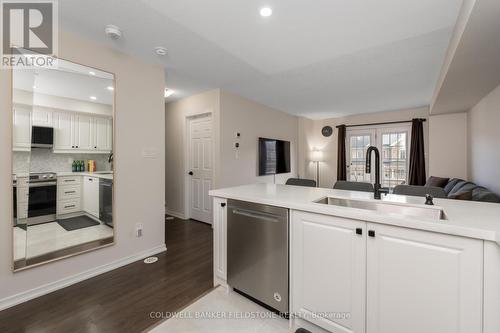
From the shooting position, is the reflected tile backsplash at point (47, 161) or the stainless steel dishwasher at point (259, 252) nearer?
the stainless steel dishwasher at point (259, 252)

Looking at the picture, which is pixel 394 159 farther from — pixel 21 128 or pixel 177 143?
pixel 21 128

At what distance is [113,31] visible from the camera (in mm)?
1978

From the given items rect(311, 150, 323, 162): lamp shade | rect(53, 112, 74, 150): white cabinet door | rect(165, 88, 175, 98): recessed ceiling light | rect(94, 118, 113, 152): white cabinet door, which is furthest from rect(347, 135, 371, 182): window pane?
rect(53, 112, 74, 150): white cabinet door

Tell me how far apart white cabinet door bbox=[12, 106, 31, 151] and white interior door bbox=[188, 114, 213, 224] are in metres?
2.36

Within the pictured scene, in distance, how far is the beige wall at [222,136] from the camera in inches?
147

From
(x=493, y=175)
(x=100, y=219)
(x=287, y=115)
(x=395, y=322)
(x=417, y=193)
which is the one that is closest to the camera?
(x=395, y=322)

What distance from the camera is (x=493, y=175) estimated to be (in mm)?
2799

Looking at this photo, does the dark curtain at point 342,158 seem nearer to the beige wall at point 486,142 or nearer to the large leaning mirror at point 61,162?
the beige wall at point 486,142

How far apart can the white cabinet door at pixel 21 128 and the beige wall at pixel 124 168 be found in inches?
1.5

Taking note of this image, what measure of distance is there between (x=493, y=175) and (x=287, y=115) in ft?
12.9

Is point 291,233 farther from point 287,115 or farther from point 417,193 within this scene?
point 287,115

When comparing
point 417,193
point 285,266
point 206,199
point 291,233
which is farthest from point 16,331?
point 417,193

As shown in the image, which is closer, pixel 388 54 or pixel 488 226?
pixel 488 226

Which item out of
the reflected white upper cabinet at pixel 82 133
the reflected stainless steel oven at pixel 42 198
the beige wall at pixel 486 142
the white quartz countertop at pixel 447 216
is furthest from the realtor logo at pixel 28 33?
the beige wall at pixel 486 142
